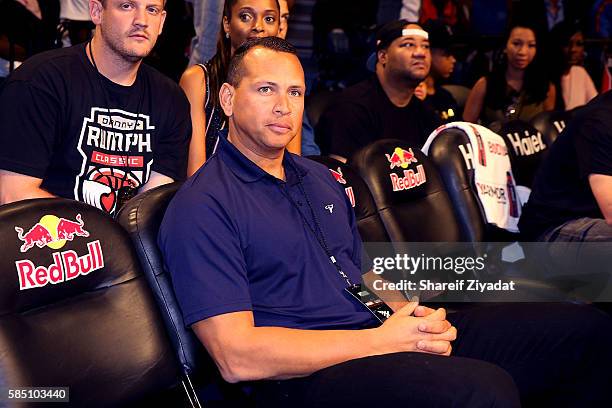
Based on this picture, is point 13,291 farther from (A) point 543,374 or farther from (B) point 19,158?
(A) point 543,374

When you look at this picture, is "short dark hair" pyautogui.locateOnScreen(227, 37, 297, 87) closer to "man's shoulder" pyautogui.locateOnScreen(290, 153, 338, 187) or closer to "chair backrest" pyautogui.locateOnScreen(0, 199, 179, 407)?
"man's shoulder" pyautogui.locateOnScreen(290, 153, 338, 187)

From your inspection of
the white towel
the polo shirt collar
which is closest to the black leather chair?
the polo shirt collar

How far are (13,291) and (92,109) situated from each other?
1.20 metres

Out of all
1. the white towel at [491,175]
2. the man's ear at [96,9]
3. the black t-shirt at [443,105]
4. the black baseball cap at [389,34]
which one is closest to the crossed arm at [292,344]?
the man's ear at [96,9]

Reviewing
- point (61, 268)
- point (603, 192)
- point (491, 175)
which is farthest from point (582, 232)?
point (61, 268)

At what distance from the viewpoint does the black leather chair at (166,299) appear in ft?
8.20

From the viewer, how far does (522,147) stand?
15.8 ft

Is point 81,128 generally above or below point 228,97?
below

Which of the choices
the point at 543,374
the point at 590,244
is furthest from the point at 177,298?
the point at 590,244

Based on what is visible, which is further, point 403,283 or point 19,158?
point 403,283

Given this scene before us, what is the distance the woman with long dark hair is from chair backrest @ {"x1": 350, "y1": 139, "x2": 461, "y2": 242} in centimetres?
348

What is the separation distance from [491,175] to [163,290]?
2215 mm

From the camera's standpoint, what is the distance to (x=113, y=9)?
133 inches

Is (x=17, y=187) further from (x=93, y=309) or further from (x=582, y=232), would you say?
(x=582, y=232)
